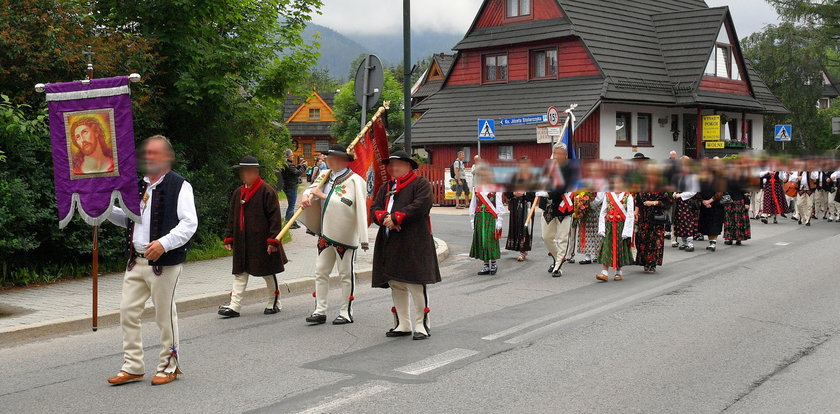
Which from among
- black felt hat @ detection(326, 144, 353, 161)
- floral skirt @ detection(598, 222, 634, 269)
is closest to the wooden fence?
floral skirt @ detection(598, 222, 634, 269)

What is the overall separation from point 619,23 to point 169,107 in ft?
89.8

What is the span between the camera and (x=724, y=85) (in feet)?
126

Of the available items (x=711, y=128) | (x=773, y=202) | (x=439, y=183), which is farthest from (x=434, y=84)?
(x=773, y=202)

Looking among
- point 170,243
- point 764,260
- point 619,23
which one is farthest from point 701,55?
point 170,243

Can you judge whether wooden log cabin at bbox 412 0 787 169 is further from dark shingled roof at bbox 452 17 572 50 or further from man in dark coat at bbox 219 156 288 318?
man in dark coat at bbox 219 156 288 318

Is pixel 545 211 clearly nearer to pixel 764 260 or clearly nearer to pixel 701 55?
pixel 764 260

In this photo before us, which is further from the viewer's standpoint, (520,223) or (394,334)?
(520,223)

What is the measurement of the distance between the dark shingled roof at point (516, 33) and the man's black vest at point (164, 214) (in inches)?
1158

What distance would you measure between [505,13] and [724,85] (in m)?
10.4

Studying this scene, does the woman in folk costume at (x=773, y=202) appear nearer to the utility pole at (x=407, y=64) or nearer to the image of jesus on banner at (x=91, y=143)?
the utility pole at (x=407, y=64)

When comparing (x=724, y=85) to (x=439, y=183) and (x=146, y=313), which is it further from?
(x=146, y=313)

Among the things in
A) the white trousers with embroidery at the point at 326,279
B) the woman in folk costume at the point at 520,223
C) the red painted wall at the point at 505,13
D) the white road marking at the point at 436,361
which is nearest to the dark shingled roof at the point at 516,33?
the red painted wall at the point at 505,13

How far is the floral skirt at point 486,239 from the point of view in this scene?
13.4m

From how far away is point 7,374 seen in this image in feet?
23.7
